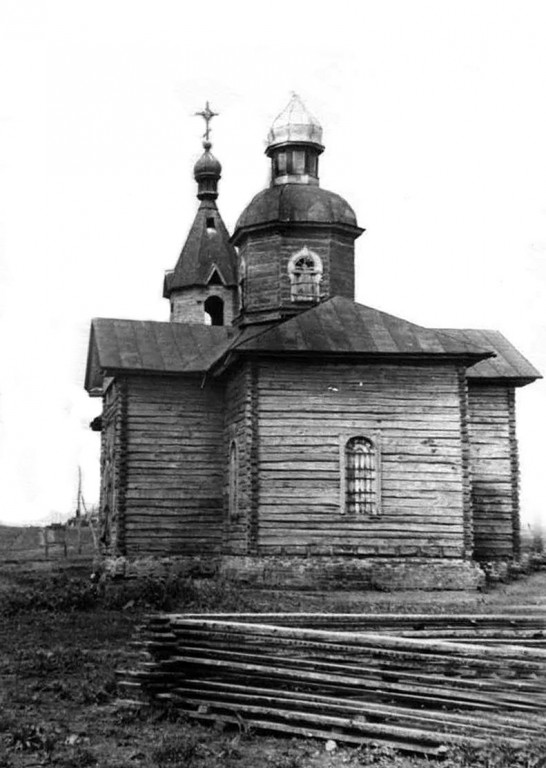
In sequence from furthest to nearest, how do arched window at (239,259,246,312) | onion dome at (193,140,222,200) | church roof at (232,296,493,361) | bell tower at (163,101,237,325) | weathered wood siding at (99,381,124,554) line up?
onion dome at (193,140,222,200) < bell tower at (163,101,237,325) < arched window at (239,259,246,312) < weathered wood siding at (99,381,124,554) < church roof at (232,296,493,361)

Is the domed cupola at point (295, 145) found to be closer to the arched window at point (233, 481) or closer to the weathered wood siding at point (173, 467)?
the weathered wood siding at point (173, 467)

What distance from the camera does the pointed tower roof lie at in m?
37.2

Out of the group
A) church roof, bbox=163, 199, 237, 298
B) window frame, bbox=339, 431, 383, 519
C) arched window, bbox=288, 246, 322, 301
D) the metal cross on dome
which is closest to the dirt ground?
window frame, bbox=339, 431, 383, 519

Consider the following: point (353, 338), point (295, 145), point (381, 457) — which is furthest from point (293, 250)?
point (381, 457)

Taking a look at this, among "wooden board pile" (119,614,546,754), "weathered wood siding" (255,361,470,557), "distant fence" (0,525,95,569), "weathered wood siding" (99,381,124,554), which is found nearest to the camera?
"wooden board pile" (119,614,546,754)

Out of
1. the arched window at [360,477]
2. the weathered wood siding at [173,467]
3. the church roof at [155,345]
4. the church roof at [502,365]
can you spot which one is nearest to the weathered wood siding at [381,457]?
the arched window at [360,477]

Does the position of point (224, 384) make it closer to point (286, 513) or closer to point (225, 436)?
point (225, 436)

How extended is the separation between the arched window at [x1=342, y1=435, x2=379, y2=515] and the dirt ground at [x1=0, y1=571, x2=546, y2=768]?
866 centimetres

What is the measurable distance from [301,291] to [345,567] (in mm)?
8252

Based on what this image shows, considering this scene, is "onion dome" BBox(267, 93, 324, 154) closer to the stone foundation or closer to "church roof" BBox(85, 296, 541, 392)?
"church roof" BBox(85, 296, 541, 392)

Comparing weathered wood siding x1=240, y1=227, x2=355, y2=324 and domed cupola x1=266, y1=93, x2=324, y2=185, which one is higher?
domed cupola x1=266, y1=93, x2=324, y2=185

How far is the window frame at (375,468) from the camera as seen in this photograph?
22.8 metres

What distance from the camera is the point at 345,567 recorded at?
22.4m

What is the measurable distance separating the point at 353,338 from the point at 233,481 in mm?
4739
